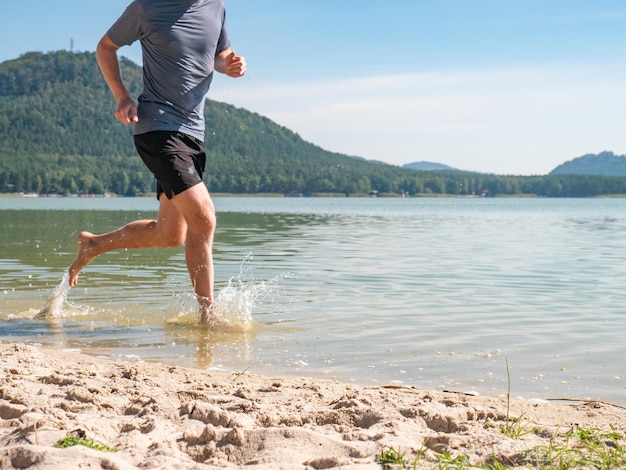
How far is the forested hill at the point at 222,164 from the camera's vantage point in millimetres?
109188

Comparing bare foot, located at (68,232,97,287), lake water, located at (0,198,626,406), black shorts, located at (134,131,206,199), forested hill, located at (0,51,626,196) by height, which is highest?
forested hill, located at (0,51,626,196)

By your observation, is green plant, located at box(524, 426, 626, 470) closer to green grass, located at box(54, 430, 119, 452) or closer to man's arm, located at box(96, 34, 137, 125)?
green grass, located at box(54, 430, 119, 452)

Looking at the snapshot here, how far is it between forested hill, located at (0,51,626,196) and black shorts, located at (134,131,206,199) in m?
77.7

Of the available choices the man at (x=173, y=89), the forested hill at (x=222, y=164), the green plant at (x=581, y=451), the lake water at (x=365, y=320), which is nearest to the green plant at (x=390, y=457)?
the green plant at (x=581, y=451)

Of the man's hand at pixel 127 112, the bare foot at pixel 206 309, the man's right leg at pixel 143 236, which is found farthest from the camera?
the bare foot at pixel 206 309

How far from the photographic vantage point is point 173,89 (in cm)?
570

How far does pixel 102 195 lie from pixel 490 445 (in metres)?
137

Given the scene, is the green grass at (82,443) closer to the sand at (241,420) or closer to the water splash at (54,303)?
the sand at (241,420)

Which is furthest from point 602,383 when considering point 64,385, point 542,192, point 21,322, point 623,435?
point 542,192

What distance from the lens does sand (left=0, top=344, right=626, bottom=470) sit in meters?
2.81

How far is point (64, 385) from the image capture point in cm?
393

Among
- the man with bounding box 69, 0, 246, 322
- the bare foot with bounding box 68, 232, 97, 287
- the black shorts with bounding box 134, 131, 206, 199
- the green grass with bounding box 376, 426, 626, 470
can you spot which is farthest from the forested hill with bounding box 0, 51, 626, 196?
the green grass with bounding box 376, 426, 626, 470

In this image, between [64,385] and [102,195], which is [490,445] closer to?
[64,385]

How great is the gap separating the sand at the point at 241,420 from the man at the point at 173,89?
66.0 inches
